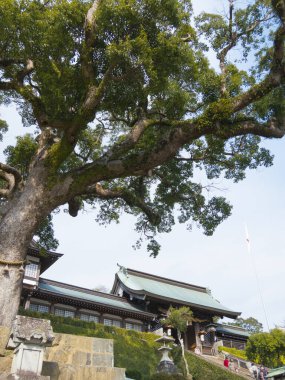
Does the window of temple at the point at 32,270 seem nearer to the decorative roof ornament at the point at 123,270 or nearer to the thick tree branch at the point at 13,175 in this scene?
the decorative roof ornament at the point at 123,270

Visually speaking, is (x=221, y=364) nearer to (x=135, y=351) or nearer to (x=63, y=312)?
(x=135, y=351)

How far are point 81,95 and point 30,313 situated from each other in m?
13.4

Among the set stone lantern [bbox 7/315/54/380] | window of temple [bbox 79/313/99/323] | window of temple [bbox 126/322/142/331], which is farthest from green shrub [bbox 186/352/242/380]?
stone lantern [bbox 7/315/54/380]

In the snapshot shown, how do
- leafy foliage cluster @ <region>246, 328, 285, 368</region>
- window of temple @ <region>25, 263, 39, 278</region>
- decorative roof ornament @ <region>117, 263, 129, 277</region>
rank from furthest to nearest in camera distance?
decorative roof ornament @ <region>117, 263, 129, 277</region>, leafy foliage cluster @ <region>246, 328, 285, 368</region>, window of temple @ <region>25, 263, 39, 278</region>

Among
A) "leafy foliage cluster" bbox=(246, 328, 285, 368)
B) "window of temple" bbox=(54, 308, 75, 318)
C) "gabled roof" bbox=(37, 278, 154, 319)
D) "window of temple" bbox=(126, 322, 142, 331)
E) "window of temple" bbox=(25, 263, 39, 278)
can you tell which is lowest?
"leafy foliage cluster" bbox=(246, 328, 285, 368)

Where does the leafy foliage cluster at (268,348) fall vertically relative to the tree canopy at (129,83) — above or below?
below

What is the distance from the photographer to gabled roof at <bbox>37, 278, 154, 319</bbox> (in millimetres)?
24417

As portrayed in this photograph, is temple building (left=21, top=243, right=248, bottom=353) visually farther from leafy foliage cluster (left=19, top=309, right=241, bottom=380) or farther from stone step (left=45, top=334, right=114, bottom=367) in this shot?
stone step (left=45, top=334, right=114, bottom=367)

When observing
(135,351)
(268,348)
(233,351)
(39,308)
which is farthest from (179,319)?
(233,351)

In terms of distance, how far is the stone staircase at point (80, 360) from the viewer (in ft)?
20.3

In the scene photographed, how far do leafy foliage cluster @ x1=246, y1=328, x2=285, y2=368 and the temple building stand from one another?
3.74 m

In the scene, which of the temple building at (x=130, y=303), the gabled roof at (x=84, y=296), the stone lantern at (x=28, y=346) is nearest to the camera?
the stone lantern at (x=28, y=346)

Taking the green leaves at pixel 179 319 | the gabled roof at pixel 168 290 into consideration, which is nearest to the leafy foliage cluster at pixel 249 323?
the gabled roof at pixel 168 290

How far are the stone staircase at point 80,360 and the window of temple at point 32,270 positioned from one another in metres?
19.6
